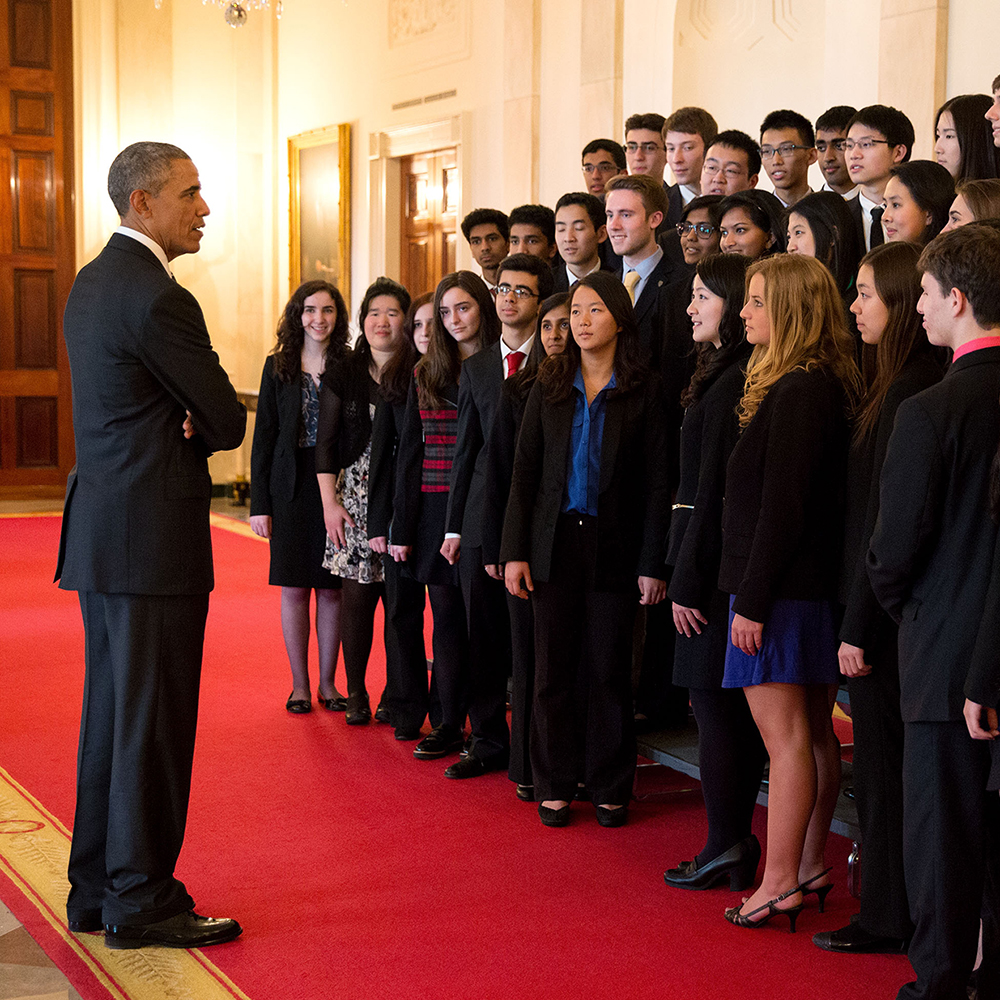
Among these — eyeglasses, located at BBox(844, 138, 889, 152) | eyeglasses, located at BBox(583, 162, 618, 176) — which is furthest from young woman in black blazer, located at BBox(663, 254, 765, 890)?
eyeglasses, located at BBox(583, 162, 618, 176)

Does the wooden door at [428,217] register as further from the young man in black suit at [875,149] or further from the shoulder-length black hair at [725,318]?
the shoulder-length black hair at [725,318]

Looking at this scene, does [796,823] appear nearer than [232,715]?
Yes

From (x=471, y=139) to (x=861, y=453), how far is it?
7852 millimetres

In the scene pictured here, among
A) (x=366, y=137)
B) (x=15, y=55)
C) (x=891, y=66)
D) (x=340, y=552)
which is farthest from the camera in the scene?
(x=15, y=55)

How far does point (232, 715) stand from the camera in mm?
5547

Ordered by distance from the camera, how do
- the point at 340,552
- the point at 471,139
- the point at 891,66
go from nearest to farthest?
1. the point at 340,552
2. the point at 891,66
3. the point at 471,139

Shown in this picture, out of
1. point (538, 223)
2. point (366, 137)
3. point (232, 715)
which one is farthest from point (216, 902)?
point (366, 137)

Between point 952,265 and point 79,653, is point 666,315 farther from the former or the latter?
point 79,653

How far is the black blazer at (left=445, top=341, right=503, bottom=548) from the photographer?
464 cm

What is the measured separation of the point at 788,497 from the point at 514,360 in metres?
1.68

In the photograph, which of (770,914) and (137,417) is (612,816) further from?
(137,417)

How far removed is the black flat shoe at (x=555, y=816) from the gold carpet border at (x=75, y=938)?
4.39 feet

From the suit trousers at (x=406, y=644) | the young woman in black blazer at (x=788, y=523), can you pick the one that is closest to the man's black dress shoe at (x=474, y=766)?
the suit trousers at (x=406, y=644)

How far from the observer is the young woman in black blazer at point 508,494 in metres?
4.35
